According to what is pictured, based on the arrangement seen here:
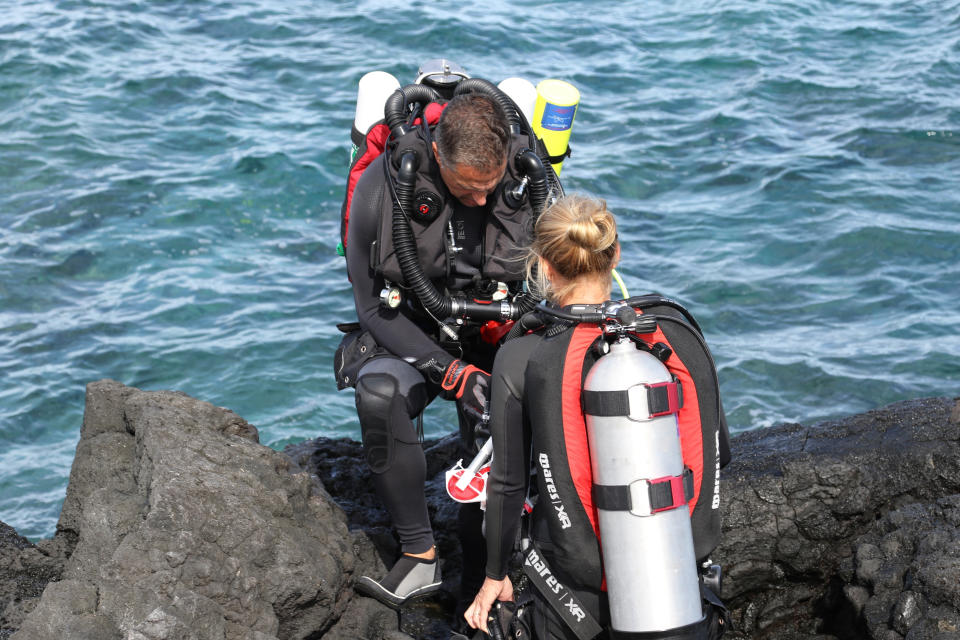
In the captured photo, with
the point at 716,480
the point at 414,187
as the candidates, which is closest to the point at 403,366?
the point at 414,187

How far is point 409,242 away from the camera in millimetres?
4070

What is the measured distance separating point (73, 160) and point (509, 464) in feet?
30.2

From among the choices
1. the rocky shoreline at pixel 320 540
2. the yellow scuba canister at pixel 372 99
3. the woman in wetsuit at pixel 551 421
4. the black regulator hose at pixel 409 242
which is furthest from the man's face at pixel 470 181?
the rocky shoreline at pixel 320 540

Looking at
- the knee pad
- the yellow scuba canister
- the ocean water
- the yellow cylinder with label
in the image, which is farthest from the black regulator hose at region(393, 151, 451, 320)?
the ocean water

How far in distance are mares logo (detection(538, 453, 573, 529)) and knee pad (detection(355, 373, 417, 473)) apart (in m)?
1.25

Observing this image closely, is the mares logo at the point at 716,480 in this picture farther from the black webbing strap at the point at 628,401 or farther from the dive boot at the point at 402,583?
the dive boot at the point at 402,583

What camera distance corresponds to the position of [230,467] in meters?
3.91

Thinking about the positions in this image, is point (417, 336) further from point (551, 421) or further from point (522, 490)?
point (551, 421)

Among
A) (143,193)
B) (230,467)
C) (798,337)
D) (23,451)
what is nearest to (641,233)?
(798,337)

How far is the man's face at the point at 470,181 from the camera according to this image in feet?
12.3

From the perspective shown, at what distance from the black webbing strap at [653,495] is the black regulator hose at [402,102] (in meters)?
2.05

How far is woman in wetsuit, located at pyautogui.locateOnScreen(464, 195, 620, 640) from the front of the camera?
9.38ft

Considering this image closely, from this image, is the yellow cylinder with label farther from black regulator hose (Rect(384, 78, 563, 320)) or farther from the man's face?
the man's face

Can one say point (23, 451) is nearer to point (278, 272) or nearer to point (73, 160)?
point (278, 272)
